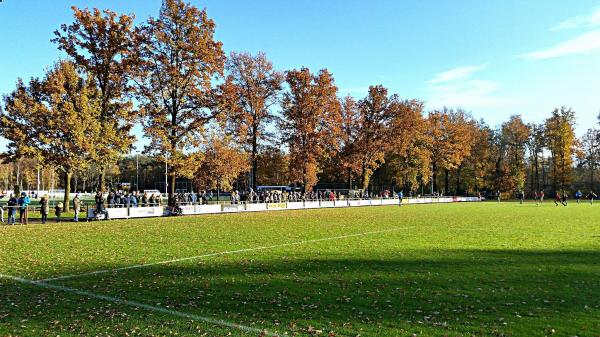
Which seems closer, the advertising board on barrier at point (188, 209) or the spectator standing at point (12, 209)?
the spectator standing at point (12, 209)

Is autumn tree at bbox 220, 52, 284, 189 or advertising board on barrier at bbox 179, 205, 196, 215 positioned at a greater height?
autumn tree at bbox 220, 52, 284, 189

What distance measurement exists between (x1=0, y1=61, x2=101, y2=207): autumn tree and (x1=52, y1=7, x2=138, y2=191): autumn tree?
A: 1.02 m

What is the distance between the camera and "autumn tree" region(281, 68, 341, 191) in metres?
55.9

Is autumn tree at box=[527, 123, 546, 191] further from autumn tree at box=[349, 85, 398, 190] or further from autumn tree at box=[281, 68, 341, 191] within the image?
autumn tree at box=[281, 68, 341, 191]

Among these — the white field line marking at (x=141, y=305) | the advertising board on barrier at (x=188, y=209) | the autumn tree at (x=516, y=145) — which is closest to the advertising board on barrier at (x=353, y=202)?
the advertising board on barrier at (x=188, y=209)

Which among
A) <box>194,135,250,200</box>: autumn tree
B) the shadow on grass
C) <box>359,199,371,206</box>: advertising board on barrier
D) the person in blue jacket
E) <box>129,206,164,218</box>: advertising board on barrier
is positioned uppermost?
<box>194,135,250,200</box>: autumn tree

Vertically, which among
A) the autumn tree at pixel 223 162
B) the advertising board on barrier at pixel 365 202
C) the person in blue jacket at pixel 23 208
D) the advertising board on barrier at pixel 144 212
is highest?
the autumn tree at pixel 223 162

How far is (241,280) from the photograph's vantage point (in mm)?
10484

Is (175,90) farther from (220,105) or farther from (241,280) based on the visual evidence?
(241,280)

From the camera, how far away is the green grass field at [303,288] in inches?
278

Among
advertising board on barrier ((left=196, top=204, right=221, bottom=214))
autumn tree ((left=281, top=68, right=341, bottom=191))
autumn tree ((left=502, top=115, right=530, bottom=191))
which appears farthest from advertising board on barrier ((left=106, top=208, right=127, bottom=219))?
autumn tree ((left=502, top=115, right=530, bottom=191))

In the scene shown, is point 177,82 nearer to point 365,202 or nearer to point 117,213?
point 117,213

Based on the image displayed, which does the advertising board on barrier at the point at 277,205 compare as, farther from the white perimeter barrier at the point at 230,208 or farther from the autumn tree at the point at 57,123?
the autumn tree at the point at 57,123

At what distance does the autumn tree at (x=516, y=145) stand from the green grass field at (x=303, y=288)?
7601cm
